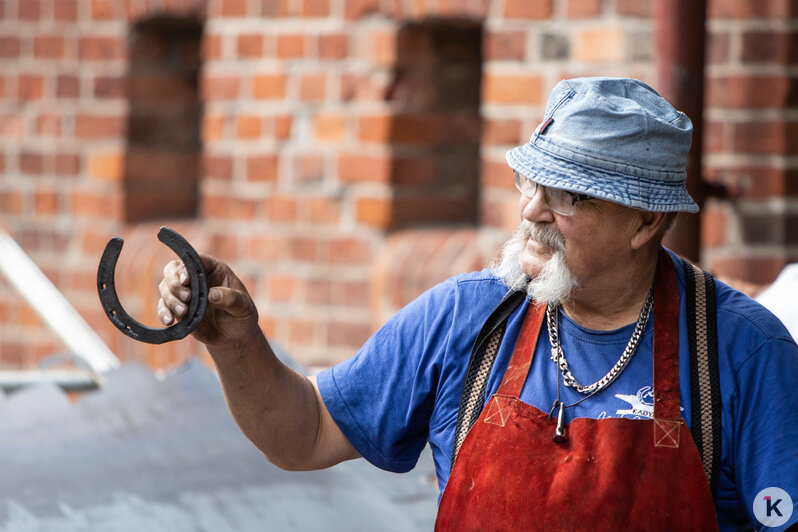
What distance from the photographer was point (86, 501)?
2420 mm

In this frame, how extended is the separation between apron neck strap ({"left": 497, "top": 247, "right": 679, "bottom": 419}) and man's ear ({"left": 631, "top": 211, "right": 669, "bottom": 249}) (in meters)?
0.07

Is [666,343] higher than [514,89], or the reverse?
[514,89]

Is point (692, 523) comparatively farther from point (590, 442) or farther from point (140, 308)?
point (140, 308)

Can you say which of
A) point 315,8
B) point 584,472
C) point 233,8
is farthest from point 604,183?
point 233,8

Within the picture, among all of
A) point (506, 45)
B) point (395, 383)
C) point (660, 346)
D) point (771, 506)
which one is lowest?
point (771, 506)

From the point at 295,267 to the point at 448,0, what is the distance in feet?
3.22

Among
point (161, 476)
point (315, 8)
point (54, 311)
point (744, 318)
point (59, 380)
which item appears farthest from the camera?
point (315, 8)

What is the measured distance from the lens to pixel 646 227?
6.44ft

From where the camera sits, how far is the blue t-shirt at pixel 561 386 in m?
1.83

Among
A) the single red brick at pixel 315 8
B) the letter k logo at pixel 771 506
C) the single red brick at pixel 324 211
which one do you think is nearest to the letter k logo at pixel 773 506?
the letter k logo at pixel 771 506

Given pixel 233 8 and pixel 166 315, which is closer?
pixel 166 315

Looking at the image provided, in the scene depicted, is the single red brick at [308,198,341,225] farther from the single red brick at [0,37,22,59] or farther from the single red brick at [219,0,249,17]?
the single red brick at [0,37,22,59]

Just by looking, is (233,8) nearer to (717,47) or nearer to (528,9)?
(528,9)

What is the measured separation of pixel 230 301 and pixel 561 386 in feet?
1.76
